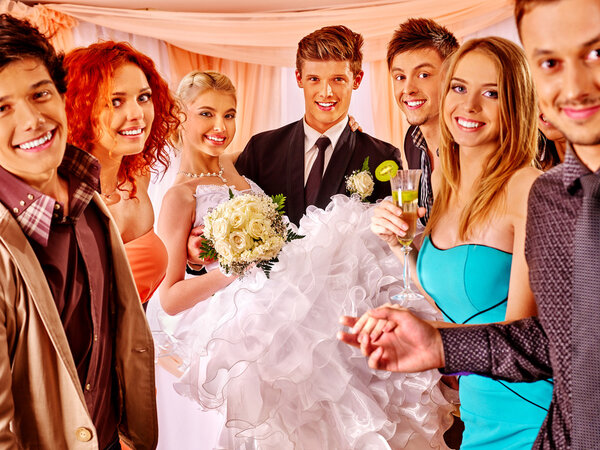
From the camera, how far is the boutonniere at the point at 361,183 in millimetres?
3266

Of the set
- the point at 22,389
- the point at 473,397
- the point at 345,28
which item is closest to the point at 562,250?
A: the point at 473,397

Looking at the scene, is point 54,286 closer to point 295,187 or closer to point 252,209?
point 252,209

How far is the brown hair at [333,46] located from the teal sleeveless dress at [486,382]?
188 cm

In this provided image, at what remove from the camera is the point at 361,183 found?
3.28 metres

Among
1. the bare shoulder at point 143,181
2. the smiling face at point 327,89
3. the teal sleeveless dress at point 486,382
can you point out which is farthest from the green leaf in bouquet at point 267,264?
the smiling face at point 327,89

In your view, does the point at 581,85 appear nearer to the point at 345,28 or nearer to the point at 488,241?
the point at 488,241

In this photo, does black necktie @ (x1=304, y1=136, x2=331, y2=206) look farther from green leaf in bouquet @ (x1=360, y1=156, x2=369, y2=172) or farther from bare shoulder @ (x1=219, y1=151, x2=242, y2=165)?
bare shoulder @ (x1=219, y1=151, x2=242, y2=165)

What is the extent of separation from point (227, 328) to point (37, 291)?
29.2 inches

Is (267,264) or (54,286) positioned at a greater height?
(54,286)

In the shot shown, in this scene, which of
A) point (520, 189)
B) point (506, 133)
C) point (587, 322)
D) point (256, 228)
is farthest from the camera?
point (256, 228)

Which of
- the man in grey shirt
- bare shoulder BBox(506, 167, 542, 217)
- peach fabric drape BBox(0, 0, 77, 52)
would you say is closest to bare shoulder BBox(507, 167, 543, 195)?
bare shoulder BBox(506, 167, 542, 217)

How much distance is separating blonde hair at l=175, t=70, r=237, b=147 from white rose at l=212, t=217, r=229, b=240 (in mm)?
1043

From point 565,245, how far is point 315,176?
2.41 m

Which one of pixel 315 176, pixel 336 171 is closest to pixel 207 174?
pixel 315 176
